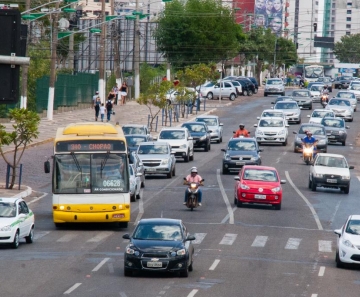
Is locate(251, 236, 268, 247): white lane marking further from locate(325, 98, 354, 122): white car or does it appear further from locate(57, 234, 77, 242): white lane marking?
locate(325, 98, 354, 122): white car

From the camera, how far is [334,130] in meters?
62.5

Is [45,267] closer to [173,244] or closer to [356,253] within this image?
[173,244]

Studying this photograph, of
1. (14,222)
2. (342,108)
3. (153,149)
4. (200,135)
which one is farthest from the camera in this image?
(342,108)

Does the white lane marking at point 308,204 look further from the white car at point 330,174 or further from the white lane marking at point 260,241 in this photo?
the white lane marking at point 260,241

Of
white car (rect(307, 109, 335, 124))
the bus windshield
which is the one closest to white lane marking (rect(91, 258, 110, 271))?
the bus windshield

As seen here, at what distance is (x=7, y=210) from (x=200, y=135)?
103ft

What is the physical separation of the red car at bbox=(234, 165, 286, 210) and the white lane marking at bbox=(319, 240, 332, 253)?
6410mm

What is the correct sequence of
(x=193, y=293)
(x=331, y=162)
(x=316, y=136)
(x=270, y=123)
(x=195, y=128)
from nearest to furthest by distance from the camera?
(x=193, y=293) → (x=331, y=162) → (x=316, y=136) → (x=195, y=128) → (x=270, y=123)

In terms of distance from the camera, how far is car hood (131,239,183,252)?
72.2 feet

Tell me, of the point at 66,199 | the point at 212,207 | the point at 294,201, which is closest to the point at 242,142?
the point at 294,201

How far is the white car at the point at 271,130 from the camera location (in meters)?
60.4

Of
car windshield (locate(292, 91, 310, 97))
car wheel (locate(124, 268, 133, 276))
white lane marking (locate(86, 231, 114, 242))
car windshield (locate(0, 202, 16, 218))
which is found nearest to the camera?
car wheel (locate(124, 268, 133, 276))

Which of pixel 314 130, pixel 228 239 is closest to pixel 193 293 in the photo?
pixel 228 239

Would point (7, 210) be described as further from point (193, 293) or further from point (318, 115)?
point (318, 115)
